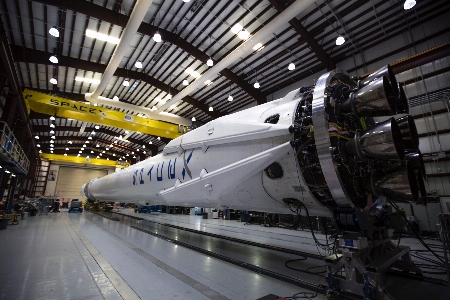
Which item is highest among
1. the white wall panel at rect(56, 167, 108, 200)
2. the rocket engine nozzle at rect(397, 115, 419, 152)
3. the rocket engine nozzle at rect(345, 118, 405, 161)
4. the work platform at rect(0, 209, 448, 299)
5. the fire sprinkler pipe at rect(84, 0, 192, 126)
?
the fire sprinkler pipe at rect(84, 0, 192, 126)

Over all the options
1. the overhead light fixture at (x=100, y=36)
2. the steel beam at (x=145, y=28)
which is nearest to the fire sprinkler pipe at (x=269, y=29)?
the steel beam at (x=145, y=28)

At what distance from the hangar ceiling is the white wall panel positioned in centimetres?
2637

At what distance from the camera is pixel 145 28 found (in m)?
10.6

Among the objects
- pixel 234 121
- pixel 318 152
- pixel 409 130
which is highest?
pixel 234 121

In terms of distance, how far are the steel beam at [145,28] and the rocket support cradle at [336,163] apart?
8448 millimetres

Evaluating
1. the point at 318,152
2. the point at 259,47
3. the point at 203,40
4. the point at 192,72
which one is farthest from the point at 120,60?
the point at 318,152

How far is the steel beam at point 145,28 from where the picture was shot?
348 inches

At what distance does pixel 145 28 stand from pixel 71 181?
35.6 meters

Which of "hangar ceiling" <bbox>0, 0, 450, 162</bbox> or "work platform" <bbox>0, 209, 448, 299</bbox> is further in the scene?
"hangar ceiling" <bbox>0, 0, 450, 162</bbox>

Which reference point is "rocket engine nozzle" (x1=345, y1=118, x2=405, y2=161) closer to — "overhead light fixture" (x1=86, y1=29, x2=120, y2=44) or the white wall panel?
"overhead light fixture" (x1=86, y1=29, x2=120, y2=44)

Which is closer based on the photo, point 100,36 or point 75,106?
point 100,36

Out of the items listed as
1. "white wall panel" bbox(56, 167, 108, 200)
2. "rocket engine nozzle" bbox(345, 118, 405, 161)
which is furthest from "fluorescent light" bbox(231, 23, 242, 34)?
"white wall panel" bbox(56, 167, 108, 200)

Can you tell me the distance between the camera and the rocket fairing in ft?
8.89

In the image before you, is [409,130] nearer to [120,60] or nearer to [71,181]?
[120,60]
